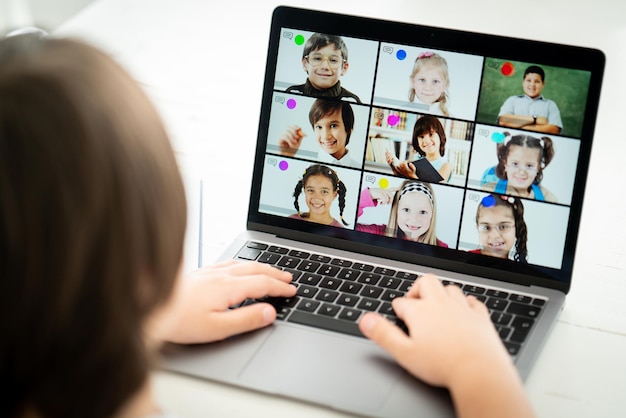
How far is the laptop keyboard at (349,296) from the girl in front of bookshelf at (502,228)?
1.8 inches

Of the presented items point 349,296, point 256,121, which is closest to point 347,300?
point 349,296

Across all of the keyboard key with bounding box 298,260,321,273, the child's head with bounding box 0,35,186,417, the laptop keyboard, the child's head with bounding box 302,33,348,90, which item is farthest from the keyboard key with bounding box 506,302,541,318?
the child's head with bounding box 0,35,186,417

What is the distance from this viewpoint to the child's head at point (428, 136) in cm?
92

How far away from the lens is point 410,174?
0.93 m

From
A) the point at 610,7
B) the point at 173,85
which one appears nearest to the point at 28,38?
the point at 173,85

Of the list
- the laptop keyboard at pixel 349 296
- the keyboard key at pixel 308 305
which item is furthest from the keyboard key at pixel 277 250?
the keyboard key at pixel 308 305

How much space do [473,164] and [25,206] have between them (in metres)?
0.57

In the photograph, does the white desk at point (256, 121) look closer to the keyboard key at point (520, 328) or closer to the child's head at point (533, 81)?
the keyboard key at point (520, 328)

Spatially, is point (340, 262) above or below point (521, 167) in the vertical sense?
below

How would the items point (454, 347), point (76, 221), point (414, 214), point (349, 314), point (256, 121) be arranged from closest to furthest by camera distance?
point (76, 221) < point (454, 347) < point (349, 314) < point (414, 214) < point (256, 121)

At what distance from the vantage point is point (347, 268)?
3.02 ft

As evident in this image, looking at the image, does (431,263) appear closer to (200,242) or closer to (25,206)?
(200,242)

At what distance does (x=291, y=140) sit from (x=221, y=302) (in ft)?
0.78

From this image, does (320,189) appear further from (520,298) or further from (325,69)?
(520,298)
